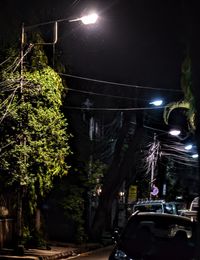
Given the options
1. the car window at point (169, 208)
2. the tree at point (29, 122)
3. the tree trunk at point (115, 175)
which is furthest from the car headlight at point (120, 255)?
the car window at point (169, 208)

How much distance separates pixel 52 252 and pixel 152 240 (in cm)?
1192

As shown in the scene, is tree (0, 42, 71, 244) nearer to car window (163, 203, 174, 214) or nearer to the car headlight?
the car headlight

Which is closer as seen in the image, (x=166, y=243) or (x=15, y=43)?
(x=166, y=243)

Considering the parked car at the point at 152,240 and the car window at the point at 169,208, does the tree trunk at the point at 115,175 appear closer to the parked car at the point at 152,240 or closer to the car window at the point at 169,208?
the car window at the point at 169,208

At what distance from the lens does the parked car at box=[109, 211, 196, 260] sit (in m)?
10.2

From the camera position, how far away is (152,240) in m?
10.6

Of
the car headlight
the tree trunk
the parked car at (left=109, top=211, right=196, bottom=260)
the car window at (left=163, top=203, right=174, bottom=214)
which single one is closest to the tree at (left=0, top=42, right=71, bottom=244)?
the parked car at (left=109, top=211, right=196, bottom=260)

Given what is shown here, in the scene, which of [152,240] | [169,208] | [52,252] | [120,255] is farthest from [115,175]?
[120,255]

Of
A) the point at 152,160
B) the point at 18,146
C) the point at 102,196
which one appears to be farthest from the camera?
the point at 152,160

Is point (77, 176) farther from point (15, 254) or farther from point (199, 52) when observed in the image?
point (199, 52)

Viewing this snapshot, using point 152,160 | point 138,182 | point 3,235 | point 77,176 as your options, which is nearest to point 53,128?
point 3,235

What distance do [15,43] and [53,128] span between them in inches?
132

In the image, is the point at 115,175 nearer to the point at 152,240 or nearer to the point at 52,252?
the point at 52,252

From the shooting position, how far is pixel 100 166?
28.2 metres
